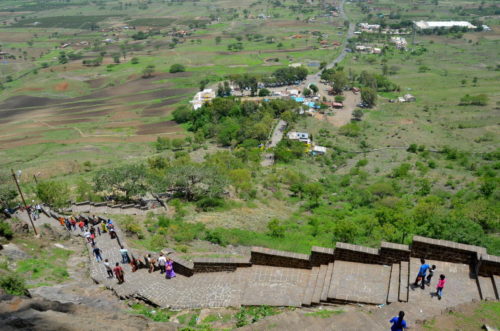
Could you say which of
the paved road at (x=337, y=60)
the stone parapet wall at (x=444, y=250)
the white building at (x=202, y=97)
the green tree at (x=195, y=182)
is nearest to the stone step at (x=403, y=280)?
the stone parapet wall at (x=444, y=250)

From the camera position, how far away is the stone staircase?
13.6 m

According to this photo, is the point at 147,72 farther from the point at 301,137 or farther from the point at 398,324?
the point at 398,324

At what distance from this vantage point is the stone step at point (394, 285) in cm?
1338

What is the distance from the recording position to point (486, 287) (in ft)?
44.5

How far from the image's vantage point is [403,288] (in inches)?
535

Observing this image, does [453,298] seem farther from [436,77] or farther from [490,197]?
[436,77]

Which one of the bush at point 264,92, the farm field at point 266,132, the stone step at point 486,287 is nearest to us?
the stone step at point 486,287

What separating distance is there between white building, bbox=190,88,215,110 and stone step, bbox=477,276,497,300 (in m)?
71.0

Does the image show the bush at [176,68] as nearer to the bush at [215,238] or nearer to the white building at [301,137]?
the white building at [301,137]

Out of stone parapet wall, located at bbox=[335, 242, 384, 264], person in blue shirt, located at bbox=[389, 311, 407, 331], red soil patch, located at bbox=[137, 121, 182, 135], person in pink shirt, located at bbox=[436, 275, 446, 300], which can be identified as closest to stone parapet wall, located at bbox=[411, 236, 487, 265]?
stone parapet wall, located at bbox=[335, 242, 384, 264]

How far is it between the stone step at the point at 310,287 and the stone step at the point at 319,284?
0.45ft

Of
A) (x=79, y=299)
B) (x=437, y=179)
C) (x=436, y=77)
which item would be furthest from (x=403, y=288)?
(x=436, y=77)

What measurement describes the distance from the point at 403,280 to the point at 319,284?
3.02 m

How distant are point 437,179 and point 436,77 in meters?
68.0
